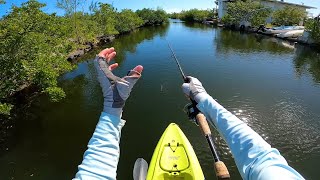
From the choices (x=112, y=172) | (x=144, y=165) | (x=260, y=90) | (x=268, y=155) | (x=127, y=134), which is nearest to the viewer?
(x=268, y=155)

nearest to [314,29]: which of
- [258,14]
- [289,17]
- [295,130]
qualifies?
[289,17]

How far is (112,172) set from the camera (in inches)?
76.8

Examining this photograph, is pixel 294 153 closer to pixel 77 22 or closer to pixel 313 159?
pixel 313 159

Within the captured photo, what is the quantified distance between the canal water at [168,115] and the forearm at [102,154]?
8.42m

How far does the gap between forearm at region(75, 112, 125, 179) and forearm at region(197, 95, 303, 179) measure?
0.81 meters

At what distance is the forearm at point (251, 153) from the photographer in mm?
1607

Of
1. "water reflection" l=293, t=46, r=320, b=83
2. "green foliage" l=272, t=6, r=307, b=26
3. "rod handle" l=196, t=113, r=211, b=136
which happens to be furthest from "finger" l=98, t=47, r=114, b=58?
"green foliage" l=272, t=6, r=307, b=26

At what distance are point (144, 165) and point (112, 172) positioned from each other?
7.24 m

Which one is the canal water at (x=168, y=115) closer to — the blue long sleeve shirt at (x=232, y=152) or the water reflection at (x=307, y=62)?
the water reflection at (x=307, y=62)

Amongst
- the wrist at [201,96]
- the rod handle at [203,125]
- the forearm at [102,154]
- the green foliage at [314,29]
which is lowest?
the green foliage at [314,29]

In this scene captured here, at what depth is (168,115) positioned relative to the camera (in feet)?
49.2

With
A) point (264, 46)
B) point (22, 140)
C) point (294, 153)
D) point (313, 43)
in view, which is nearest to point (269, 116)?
point (294, 153)

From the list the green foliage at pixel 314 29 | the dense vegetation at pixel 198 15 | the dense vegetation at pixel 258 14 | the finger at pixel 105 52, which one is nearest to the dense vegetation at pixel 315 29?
the green foliage at pixel 314 29

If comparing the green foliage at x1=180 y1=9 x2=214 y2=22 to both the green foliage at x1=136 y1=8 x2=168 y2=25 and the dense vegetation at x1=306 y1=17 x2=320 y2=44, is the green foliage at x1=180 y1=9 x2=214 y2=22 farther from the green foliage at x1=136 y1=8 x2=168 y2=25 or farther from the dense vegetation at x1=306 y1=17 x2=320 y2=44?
the dense vegetation at x1=306 y1=17 x2=320 y2=44
